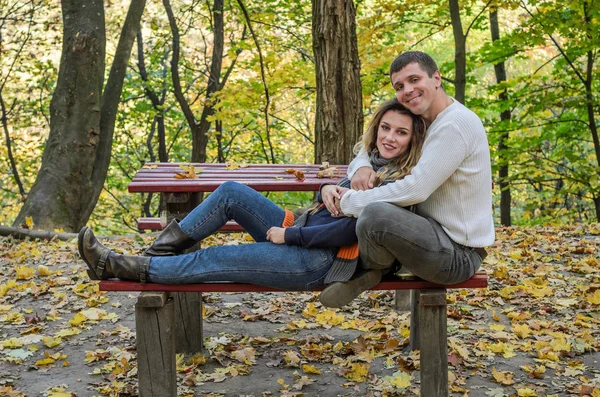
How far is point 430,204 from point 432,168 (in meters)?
0.23

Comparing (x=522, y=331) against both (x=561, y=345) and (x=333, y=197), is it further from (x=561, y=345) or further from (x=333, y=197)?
(x=333, y=197)

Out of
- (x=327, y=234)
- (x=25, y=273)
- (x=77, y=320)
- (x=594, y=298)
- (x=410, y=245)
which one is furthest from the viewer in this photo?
(x=25, y=273)

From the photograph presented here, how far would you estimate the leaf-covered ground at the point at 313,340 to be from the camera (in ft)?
11.6

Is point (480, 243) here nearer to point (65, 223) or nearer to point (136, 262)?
point (136, 262)

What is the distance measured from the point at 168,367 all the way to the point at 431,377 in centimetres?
120

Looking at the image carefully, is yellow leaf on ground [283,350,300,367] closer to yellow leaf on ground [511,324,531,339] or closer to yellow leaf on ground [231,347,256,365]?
yellow leaf on ground [231,347,256,365]

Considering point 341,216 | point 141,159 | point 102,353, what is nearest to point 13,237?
point 102,353

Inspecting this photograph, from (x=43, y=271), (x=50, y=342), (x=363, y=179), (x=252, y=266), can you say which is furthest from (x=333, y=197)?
(x=43, y=271)

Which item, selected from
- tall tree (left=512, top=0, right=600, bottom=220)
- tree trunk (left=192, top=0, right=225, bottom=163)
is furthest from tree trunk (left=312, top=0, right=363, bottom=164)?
tree trunk (left=192, top=0, right=225, bottom=163)

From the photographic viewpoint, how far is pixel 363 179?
3.24 m

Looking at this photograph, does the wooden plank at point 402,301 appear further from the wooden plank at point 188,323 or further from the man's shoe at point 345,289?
the man's shoe at point 345,289

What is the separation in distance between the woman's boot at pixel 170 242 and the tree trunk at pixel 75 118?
5.84 meters

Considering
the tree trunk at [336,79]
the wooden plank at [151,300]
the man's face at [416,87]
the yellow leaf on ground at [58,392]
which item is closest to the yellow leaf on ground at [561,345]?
the man's face at [416,87]

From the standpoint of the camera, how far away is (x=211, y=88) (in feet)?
45.0
